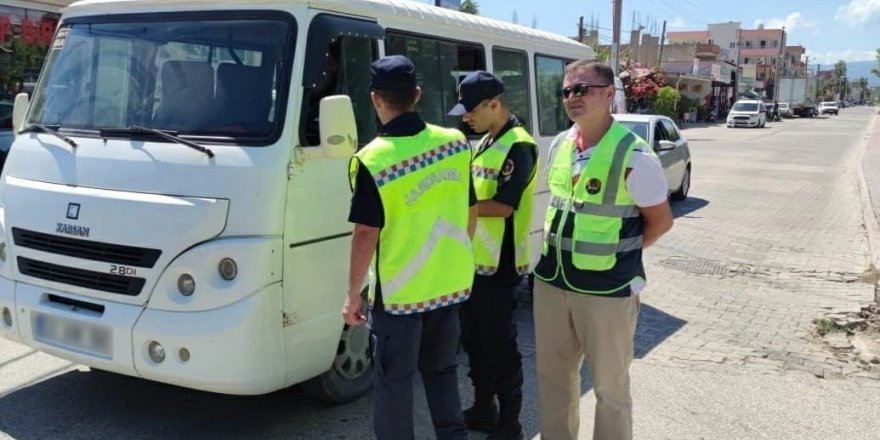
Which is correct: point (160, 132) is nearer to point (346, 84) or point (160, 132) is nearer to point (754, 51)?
point (346, 84)

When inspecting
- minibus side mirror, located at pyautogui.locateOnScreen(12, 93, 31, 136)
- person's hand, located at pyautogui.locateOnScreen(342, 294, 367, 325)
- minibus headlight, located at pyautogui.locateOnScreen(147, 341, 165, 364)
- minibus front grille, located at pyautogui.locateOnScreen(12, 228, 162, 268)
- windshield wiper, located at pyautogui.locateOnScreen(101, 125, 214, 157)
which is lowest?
minibus headlight, located at pyautogui.locateOnScreen(147, 341, 165, 364)

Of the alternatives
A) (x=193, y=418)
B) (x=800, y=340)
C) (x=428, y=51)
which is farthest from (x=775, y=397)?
(x=193, y=418)

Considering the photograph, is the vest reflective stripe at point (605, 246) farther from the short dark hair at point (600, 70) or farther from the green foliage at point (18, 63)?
the green foliage at point (18, 63)

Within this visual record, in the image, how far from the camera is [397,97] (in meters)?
2.92

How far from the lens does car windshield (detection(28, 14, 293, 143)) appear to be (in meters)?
3.64

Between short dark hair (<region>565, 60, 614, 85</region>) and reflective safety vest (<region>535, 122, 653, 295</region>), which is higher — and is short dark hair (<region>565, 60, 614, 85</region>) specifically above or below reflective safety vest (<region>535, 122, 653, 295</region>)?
above

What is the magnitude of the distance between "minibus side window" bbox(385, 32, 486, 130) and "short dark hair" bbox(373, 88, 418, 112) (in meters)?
1.37

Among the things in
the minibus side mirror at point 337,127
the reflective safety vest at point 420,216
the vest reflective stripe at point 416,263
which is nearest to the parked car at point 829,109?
the minibus side mirror at point 337,127

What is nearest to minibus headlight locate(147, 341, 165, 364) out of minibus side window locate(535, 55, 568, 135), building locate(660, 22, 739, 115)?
minibus side window locate(535, 55, 568, 135)

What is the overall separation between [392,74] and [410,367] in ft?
3.93

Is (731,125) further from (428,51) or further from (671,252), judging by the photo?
(428,51)

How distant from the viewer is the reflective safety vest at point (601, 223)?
302cm

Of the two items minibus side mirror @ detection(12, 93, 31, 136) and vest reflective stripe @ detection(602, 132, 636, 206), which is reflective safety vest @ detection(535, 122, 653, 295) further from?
minibus side mirror @ detection(12, 93, 31, 136)

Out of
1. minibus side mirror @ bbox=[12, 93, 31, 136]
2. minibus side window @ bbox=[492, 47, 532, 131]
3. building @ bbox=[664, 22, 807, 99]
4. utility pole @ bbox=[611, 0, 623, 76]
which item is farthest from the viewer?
building @ bbox=[664, 22, 807, 99]
